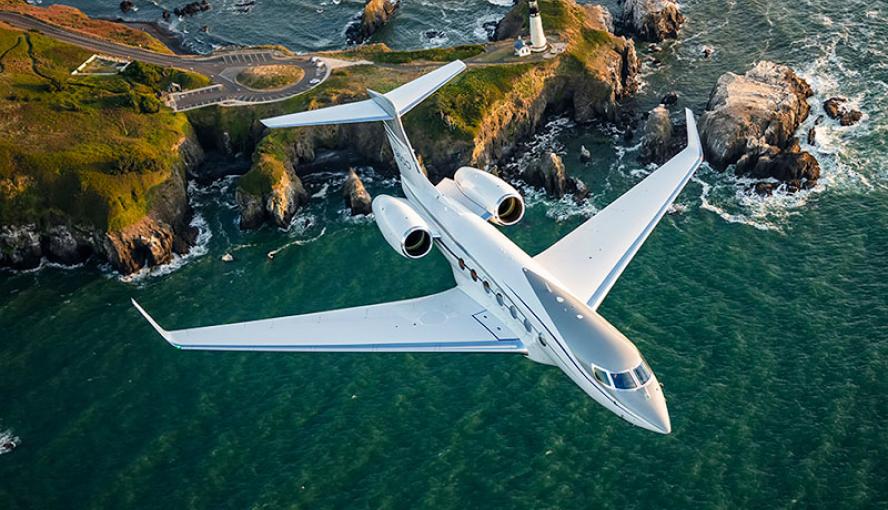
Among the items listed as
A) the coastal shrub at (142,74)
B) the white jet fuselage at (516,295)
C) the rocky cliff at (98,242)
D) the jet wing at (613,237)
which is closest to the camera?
the white jet fuselage at (516,295)

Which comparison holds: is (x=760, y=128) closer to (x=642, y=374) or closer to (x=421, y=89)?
(x=421, y=89)

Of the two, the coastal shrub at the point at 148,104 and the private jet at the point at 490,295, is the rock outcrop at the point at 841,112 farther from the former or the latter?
the coastal shrub at the point at 148,104

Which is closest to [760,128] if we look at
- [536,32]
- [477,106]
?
[536,32]

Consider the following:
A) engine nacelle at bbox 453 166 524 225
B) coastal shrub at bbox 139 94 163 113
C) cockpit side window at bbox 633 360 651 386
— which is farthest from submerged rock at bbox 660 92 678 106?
coastal shrub at bbox 139 94 163 113

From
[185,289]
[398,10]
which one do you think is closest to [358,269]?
[185,289]

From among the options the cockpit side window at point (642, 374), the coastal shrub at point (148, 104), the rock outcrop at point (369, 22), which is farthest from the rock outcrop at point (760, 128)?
the coastal shrub at point (148, 104)
